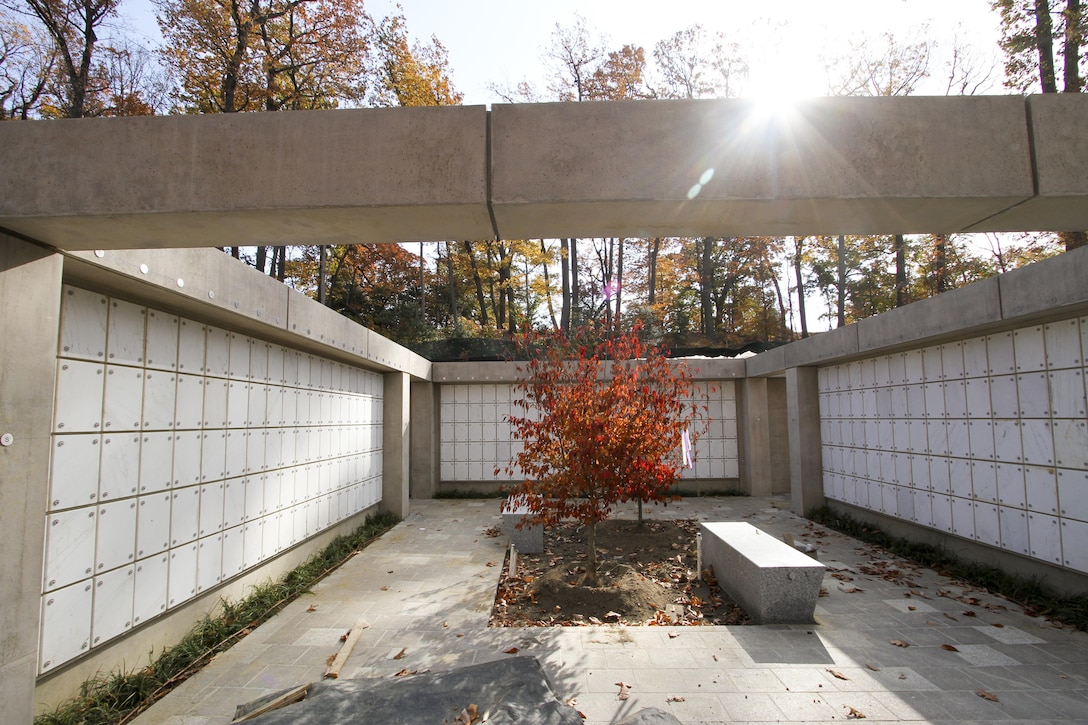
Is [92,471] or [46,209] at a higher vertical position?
[46,209]

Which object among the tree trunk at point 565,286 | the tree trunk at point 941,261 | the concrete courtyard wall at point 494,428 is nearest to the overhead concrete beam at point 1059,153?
the concrete courtyard wall at point 494,428

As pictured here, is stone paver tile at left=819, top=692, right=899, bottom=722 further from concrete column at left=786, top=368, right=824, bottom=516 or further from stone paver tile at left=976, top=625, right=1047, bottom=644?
concrete column at left=786, top=368, right=824, bottom=516

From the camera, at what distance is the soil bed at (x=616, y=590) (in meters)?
4.68

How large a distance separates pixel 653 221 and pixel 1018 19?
11614 millimetres

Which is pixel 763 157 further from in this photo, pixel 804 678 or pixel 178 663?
pixel 178 663

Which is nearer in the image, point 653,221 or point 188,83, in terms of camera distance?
point 653,221

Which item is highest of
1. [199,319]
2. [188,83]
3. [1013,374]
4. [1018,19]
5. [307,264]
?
[188,83]

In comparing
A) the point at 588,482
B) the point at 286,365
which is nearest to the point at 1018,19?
the point at 588,482

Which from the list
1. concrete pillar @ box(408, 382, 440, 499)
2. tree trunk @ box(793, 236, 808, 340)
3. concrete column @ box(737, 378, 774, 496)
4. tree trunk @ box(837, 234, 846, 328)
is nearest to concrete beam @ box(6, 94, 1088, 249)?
concrete pillar @ box(408, 382, 440, 499)

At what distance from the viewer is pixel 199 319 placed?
4406mm

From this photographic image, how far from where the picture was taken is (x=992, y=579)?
206 inches

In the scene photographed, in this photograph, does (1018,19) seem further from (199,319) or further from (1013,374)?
(199,319)

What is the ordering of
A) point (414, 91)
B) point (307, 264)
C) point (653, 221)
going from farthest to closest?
1. point (307, 264)
2. point (414, 91)
3. point (653, 221)

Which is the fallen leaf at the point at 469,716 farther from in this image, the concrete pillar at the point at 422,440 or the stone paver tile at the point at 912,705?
the concrete pillar at the point at 422,440
